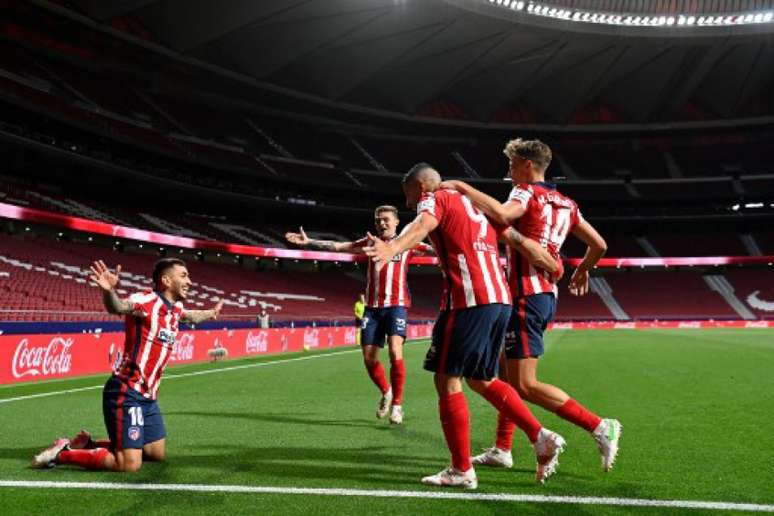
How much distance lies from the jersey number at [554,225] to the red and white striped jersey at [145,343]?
9.51 ft

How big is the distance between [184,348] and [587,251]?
14.4 m

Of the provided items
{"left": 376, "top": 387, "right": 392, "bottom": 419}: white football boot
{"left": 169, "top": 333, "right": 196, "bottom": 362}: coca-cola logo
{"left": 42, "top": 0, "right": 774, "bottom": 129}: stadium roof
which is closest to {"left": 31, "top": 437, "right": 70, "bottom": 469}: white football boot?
{"left": 376, "top": 387, "right": 392, "bottom": 419}: white football boot

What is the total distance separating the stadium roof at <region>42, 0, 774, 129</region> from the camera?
3653 cm

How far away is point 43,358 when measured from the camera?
12852 mm

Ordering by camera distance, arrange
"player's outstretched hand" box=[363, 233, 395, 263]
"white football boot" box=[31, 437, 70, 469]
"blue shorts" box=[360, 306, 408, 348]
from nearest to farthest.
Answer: "player's outstretched hand" box=[363, 233, 395, 263], "white football boot" box=[31, 437, 70, 469], "blue shorts" box=[360, 306, 408, 348]

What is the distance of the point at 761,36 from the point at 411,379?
39.1m

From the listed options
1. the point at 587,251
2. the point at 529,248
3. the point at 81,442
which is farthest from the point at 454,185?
the point at 81,442

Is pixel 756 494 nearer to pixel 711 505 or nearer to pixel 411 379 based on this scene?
pixel 711 505

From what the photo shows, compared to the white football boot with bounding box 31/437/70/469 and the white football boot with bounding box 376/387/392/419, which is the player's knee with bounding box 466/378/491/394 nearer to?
the white football boot with bounding box 31/437/70/469

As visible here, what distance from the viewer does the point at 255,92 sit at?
44344 mm

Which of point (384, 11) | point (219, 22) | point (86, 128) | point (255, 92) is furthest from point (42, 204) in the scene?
point (384, 11)

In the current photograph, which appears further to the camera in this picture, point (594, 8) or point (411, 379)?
point (594, 8)

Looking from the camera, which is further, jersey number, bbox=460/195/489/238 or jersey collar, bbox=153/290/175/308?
jersey collar, bbox=153/290/175/308

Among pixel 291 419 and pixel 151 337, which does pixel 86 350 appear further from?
pixel 151 337
